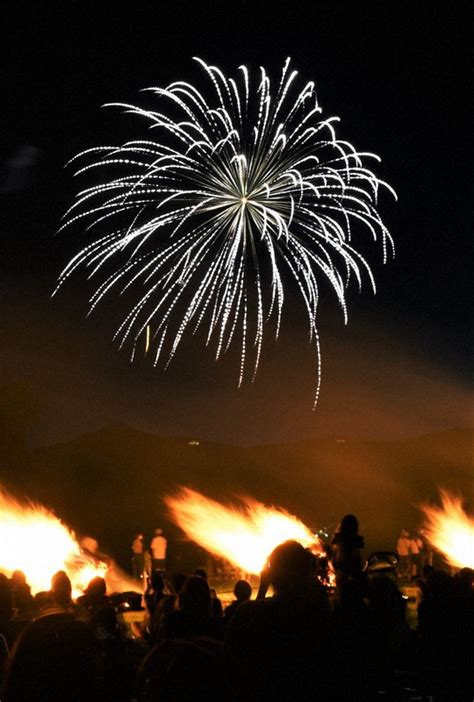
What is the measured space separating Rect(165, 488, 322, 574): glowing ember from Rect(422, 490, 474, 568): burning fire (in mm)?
5443

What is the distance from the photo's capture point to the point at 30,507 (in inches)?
1328

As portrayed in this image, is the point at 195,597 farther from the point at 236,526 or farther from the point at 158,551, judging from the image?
the point at 236,526

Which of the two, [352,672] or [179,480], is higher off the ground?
[179,480]

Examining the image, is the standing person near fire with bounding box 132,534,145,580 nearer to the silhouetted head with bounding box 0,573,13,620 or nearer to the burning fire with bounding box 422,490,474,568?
the burning fire with bounding box 422,490,474,568

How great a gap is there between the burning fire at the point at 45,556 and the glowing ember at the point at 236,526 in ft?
14.4

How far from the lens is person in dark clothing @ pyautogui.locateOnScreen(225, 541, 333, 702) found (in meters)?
4.05

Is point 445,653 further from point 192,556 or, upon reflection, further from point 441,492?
point 441,492

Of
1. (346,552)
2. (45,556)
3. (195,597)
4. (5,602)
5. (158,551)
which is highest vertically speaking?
(158,551)

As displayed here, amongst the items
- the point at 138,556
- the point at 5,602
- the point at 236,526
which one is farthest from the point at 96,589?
the point at 236,526

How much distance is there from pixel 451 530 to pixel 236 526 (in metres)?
9.22

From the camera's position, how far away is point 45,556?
75.4 ft

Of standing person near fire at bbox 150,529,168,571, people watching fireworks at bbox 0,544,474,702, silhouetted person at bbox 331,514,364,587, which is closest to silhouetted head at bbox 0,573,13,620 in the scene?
people watching fireworks at bbox 0,544,474,702

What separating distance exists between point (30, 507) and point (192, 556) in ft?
30.8

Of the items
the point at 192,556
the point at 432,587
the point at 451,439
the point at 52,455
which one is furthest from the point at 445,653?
the point at 451,439
